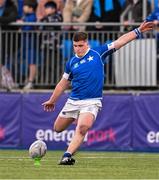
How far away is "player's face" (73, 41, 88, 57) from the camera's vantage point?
15.1 metres

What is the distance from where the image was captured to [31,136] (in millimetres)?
22406

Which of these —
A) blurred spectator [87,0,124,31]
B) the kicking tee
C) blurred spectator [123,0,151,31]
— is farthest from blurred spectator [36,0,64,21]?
the kicking tee

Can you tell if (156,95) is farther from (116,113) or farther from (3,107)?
(3,107)

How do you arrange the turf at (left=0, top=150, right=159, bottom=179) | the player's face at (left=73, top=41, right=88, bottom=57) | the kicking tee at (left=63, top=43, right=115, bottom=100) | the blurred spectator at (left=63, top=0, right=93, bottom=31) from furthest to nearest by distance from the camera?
the blurred spectator at (left=63, top=0, right=93, bottom=31) → the kicking tee at (left=63, top=43, right=115, bottom=100) → the player's face at (left=73, top=41, right=88, bottom=57) → the turf at (left=0, top=150, right=159, bottom=179)

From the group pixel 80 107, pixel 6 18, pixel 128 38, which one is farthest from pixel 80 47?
pixel 6 18

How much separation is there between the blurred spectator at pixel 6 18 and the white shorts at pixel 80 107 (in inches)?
303

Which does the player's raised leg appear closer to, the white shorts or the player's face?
the white shorts

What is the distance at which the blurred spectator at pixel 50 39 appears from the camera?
22.8 m

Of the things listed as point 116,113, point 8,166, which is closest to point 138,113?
point 116,113

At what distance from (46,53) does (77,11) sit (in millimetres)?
1442

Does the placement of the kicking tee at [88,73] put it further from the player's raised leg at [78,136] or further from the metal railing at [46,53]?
the metal railing at [46,53]

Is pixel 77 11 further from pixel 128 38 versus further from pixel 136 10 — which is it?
pixel 128 38

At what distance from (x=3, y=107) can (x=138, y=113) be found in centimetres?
364

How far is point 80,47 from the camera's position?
597 inches
